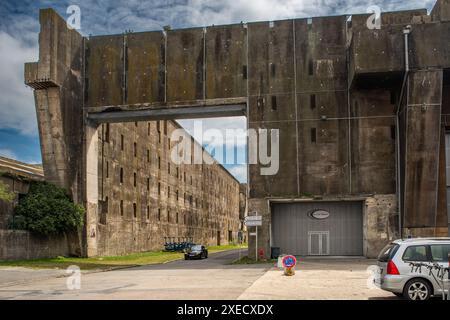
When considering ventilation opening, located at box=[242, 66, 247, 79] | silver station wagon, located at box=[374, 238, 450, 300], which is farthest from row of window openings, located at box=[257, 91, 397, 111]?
silver station wagon, located at box=[374, 238, 450, 300]

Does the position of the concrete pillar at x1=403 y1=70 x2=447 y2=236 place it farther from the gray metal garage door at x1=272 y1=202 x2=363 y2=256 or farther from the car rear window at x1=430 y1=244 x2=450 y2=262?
the car rear window at x1=430 y1=244 x2=450 y2=262

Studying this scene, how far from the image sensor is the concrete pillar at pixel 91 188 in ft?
132

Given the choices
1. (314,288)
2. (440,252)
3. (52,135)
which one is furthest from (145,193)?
(440,252)

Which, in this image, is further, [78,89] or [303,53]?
[78,89]

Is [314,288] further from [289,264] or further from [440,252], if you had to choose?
[289,264]

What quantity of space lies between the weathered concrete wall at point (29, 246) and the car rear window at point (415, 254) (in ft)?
84.5

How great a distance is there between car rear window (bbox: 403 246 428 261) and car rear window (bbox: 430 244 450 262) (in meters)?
0.21

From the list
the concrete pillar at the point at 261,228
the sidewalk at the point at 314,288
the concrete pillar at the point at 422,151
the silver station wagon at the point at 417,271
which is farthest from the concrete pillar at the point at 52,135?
the silver station wagon at the point at 417,271

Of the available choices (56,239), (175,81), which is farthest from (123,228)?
(175,81)

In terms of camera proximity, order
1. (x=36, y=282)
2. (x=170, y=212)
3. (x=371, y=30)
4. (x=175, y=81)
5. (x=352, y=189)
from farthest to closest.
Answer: (x=170, y=212)
(x=175, y=81)
(x=352, y=189)
(x=371, y=30)
(x=36, y=282)

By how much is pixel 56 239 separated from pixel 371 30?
2487 cm

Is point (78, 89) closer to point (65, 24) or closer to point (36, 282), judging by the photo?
point (65, 24)

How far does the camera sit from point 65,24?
38750 millimetres

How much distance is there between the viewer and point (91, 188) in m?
41.1
